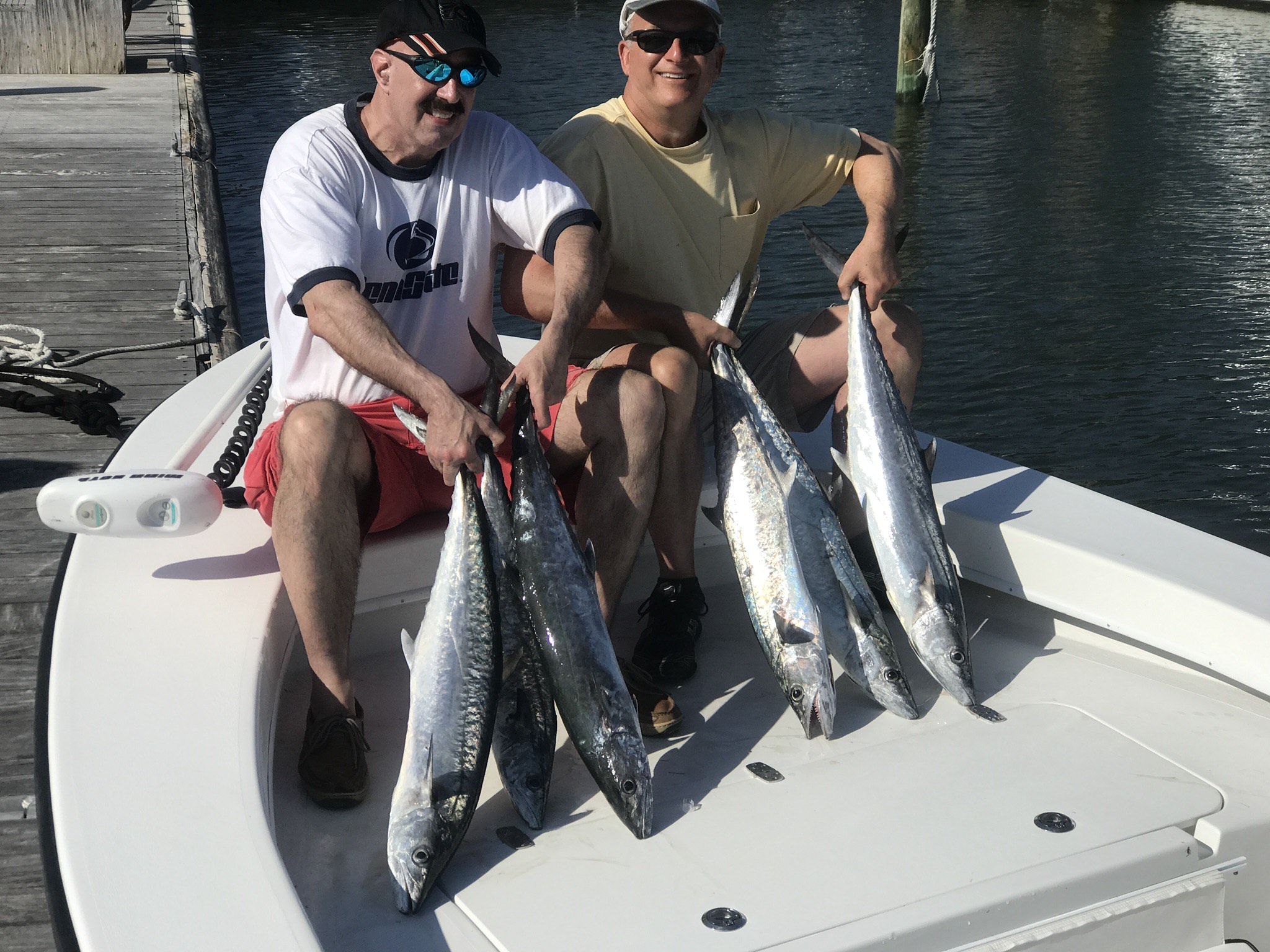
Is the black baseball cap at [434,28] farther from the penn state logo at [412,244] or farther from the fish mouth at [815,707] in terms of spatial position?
the fish mouth at [815,707]

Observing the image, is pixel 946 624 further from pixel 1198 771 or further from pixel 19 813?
pixel 19 813

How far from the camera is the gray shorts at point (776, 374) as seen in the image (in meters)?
3.26

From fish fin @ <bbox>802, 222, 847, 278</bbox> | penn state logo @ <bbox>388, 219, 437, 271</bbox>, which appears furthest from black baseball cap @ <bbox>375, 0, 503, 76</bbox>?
fish fin @ <bbox>802, 222, 847, 278</bbox>

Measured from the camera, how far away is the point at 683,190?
10.3 feet

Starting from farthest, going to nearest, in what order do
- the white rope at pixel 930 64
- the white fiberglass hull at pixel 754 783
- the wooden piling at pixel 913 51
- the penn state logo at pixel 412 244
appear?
the wooden piling at pixel 913 51 → the white rope at pixel 930 64 → the penn state logo at pixel 412 244 → the white fiberglass hull at pixel 754 783

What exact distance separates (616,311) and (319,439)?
3.15ft

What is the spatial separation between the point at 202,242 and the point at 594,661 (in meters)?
6.28

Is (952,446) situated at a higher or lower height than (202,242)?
higher

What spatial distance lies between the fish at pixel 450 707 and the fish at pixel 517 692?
9 centimetres

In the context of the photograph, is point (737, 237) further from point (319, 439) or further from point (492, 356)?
point (319, 439)

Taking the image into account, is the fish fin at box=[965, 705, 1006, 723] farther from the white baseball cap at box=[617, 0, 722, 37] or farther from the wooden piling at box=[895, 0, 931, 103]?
the wooden piling at box=[895, 0, 931, 103]

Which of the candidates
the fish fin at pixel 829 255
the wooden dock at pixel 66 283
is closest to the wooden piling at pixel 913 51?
the wooden dock at pixel 66 283

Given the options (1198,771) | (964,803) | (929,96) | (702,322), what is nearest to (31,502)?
(702,322)

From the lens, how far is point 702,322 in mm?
2891
